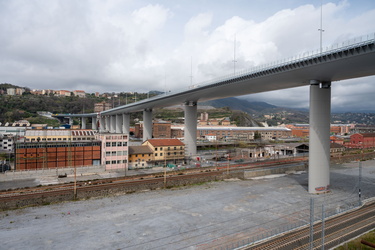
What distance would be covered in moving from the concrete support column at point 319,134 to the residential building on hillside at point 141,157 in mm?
22792

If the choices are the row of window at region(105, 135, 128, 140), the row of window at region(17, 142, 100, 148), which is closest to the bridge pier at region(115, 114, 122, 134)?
the row of window at region(17, 142, 100, 148)

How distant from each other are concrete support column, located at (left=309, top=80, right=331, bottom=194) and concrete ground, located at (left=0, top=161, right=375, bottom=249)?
4.94 ft

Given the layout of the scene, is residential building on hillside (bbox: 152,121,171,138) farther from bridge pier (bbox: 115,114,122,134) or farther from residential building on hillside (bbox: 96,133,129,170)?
residential building on hillside (bbox: 96,133,129,170)

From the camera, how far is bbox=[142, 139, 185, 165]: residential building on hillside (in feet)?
126

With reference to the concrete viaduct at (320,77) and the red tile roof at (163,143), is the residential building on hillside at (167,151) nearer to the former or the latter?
the red tile roof at (163,143)

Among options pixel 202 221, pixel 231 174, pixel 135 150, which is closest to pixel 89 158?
pixel 135 150

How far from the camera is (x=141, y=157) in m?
37.2

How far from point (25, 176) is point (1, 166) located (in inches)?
281

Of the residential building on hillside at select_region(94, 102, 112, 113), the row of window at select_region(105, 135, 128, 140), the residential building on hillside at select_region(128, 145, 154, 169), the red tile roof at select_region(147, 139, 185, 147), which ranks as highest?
the residential building on hillside at select_region(94, 102, 112, 113)

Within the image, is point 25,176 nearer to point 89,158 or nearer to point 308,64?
point 89,158

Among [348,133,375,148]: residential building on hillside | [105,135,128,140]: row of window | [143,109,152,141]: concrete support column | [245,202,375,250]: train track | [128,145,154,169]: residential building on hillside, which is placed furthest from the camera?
[143,109,152,141]: concrete support column

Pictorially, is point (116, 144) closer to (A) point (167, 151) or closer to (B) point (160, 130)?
(A) point (167, 151)

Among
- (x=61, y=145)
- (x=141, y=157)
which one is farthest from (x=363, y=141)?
(x=61, y=145)

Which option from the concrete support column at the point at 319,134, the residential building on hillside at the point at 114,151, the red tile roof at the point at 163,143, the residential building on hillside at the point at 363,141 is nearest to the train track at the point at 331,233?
the concrete support column at the point at 319,134
